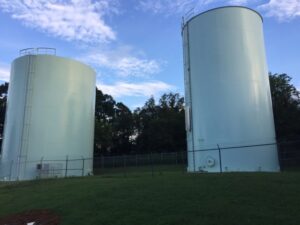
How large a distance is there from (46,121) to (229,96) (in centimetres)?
1551

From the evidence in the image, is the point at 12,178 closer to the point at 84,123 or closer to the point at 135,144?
the point at 84,123

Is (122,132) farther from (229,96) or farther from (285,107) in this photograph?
(229,96)

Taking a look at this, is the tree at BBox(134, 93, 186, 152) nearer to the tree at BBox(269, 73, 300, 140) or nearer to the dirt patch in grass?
the tree at BBox(269, 73, 300, 140)

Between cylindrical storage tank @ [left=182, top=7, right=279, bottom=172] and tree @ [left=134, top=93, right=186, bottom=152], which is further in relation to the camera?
tree @ [left=134, top=93, right=186, bottom=152]

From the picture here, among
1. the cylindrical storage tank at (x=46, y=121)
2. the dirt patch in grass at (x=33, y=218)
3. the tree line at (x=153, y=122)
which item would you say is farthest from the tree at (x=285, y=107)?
the dirt patch in grass at (x=33, y=218)

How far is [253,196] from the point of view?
39.4 ft

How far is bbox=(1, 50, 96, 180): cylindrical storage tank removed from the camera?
29094 mm

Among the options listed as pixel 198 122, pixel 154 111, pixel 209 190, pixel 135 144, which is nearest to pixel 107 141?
pixel 135 144

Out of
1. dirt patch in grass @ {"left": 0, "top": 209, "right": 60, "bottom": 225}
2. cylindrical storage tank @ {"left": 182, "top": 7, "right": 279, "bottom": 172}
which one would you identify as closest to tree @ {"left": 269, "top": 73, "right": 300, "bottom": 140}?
cylindrical storage tank @ {"left": 182, "top": 7, "right": 279, "bottom": 172}

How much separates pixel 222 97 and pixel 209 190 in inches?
418

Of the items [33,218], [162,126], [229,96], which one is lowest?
[33,218]

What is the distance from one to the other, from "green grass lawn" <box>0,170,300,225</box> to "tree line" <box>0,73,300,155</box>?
20584 millimetres

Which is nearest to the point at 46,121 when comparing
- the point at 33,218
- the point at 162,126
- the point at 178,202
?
the point at 33,218

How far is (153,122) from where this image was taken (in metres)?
54.4
